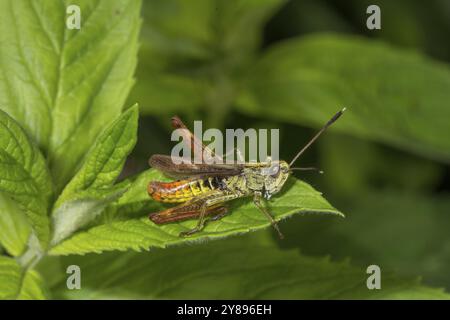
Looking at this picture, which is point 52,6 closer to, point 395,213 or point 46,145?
point 46,145

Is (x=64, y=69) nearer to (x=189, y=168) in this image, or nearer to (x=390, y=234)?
(x=189, y=168)

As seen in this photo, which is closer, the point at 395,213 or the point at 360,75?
the point at 360,75

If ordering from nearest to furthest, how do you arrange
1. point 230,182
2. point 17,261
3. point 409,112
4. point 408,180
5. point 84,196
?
point 84,196 → point 17,261 → point 230,182 → point 409,112 → point 408,180

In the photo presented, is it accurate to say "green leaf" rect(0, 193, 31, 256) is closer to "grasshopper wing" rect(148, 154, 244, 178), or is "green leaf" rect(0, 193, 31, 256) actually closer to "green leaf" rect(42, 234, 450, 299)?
"green leaf" rect(42, 234, 450, 299)

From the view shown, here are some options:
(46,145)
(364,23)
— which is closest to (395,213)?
(364,23)

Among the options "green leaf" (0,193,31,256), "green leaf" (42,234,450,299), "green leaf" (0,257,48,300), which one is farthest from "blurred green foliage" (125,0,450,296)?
"green leaf" (0,257,48,300)

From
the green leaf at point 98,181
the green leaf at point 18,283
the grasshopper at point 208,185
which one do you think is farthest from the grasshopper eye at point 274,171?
the green leaf at point 18,283

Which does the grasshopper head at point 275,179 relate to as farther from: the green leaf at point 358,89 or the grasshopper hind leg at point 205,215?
the green leaf at point 358,89
